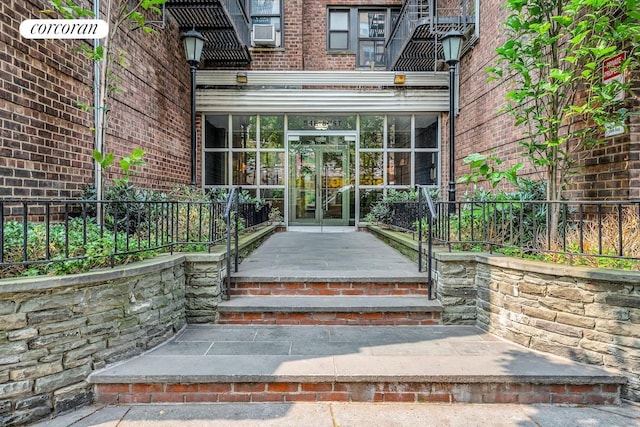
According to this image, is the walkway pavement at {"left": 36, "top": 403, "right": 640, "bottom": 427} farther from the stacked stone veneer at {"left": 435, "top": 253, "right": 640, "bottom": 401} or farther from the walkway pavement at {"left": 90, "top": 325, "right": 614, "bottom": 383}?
the stacked stone veneer at {"left": 435, "top": 253, "right": 640, "bottom": 401}

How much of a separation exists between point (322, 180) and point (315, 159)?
2.01ft

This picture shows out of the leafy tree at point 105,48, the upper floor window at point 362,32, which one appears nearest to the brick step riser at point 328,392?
the leafy tree at point 105,48

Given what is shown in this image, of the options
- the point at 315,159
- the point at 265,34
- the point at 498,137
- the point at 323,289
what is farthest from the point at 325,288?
the point at 265,34

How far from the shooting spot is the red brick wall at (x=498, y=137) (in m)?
4.03

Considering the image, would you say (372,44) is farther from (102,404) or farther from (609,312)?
(102,404)

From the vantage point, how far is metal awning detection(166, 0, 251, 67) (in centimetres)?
732

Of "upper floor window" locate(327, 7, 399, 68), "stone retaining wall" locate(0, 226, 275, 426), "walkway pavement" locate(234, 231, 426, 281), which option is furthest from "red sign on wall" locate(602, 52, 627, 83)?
"upper floor window" locate(327, 7, 399, 68)

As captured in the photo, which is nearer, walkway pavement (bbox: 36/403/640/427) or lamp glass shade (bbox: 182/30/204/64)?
walkway pavement (bbox: 36/403/640/427)

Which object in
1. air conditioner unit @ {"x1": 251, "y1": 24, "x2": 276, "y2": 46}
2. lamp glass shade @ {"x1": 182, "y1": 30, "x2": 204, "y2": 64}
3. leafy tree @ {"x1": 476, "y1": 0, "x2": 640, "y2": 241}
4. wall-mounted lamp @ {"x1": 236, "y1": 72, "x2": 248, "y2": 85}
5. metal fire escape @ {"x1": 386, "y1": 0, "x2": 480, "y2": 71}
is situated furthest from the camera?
air conditioner unit @ {"x1": 251, "y1": 24, "x2": 276, "y2": 46}

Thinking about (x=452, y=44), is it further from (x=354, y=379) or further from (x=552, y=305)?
(x=354, y=379)

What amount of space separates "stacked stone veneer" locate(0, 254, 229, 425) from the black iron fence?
2895mm

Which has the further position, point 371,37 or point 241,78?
point 371,37

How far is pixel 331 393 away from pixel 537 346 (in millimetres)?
1851

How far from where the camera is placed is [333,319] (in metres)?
3.86
